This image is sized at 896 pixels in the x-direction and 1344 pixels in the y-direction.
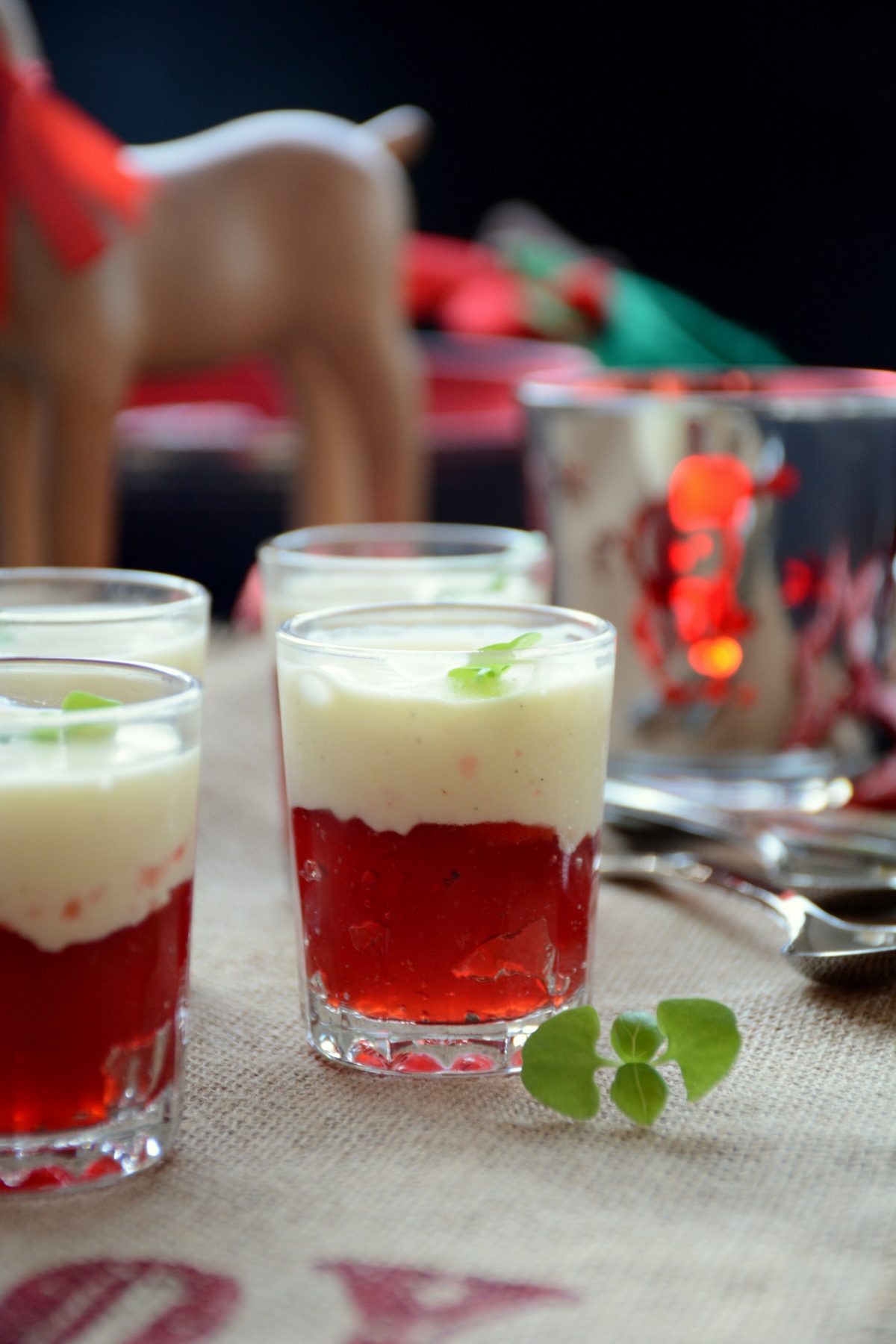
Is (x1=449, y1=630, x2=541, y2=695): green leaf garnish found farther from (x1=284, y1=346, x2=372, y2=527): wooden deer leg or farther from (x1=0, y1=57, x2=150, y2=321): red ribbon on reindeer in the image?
(x1=284, y1=346, x2=372, y2=527): wooden deer leg

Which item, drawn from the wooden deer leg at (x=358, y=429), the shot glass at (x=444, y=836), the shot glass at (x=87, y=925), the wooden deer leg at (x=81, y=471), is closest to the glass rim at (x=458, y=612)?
the shot glass at (x=444, y=836)

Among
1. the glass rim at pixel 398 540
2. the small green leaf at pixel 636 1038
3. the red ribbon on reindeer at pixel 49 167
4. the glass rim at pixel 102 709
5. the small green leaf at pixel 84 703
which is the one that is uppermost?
the red ribbon on reindeer at pixel 49 167

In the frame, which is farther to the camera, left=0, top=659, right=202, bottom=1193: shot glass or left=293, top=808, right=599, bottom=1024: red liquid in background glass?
left=293, top=808, right=599, bottom=1024: red liquid in background glass

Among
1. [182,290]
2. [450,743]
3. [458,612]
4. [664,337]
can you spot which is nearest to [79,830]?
[450,743]

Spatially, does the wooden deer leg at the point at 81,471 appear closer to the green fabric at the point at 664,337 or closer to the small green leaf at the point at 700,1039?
the green fabric at the point at 664,337

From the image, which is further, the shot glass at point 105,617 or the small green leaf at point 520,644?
the shot glass at point 105,617

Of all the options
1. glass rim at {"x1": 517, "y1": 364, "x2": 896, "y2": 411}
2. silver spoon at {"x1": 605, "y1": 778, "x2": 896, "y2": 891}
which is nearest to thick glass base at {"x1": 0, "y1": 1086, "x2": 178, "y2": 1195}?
silver spoon at {"x1": 605, "y1": 778, "x2": 896, "y2": 891}
